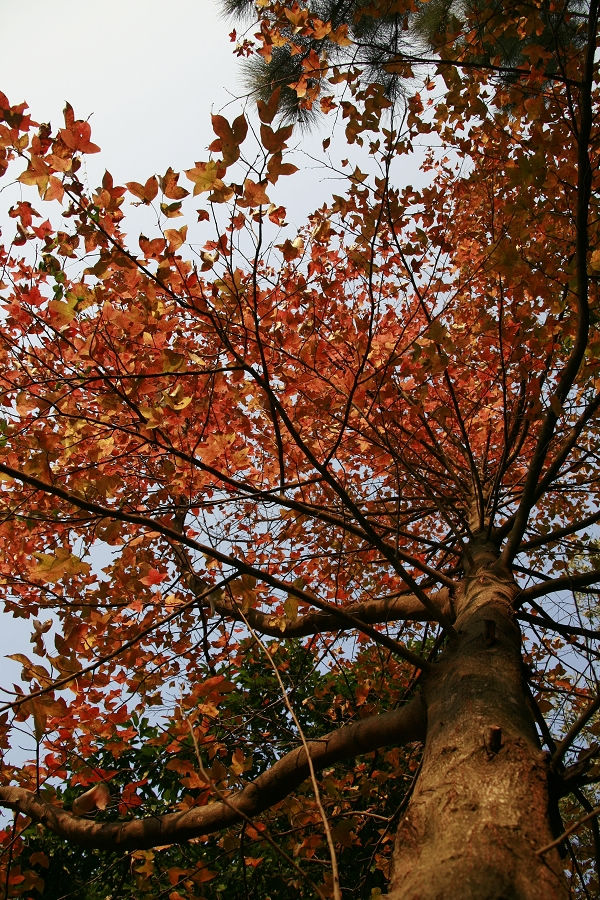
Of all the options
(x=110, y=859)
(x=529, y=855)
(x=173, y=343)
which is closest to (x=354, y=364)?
(x=173, y=343)

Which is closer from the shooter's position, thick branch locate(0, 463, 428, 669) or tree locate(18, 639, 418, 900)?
thick branch locate(0, 463, 428, 669)

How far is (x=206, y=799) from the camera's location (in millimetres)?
2396

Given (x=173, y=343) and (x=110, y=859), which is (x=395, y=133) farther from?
(x=110, y=859)

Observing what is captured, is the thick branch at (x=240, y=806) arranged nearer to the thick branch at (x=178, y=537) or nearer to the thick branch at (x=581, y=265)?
the thick branch at (x=178, y=537)

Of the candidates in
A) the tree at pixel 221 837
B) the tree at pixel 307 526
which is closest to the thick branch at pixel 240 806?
the tree at pixel 307 526

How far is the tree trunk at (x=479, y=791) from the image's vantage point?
3.38ft

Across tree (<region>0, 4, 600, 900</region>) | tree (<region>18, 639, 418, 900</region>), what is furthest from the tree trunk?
tree (<region>18, 639, 418, 900</region>)

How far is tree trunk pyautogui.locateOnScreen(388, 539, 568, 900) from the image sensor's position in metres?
1.03

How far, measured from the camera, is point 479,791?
4.10ft

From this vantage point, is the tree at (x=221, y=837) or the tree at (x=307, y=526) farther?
the tree at (x=221, y=837)

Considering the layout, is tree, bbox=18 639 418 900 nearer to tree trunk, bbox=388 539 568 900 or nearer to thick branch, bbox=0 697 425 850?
thick branch, bbox=0 697 425 850

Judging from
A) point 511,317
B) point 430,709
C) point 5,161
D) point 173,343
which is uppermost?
point 511,317

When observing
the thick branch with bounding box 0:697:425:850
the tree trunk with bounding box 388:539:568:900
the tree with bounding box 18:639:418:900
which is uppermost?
the tree with bounding box 18:639:418:900

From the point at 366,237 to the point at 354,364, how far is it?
855 mm
